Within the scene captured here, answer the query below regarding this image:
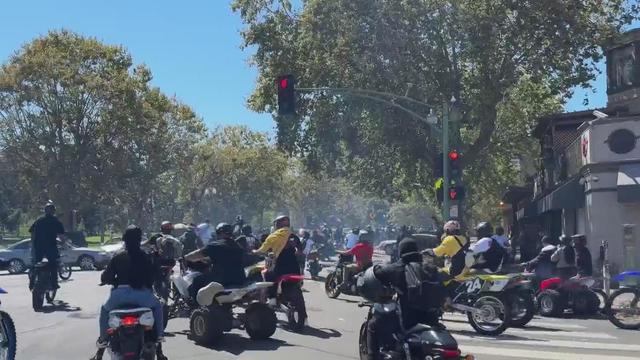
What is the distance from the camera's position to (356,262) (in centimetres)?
1867

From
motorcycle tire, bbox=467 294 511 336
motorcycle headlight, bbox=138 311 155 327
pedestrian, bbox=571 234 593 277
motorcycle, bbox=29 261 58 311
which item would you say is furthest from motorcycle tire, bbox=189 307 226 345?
pedestrian, bbox=571 234 593 277

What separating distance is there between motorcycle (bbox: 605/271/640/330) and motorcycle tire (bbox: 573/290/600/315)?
185 centimetres

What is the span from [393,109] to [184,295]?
22.6 metres

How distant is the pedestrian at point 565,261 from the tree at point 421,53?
46.7 ft

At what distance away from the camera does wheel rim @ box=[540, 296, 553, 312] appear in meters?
16.2

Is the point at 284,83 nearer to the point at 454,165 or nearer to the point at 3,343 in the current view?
the point at 454,165

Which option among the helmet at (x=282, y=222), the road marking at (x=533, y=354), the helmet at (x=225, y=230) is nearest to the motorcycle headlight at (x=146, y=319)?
the helmet at (x=225, y=230)

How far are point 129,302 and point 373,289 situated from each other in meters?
2.42

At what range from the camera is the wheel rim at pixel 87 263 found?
31.4m

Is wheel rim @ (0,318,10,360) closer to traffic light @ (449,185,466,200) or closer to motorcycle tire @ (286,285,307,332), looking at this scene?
motorcycle tire @ (286,285,307,332)

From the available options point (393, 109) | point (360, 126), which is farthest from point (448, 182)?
point (360, 126)

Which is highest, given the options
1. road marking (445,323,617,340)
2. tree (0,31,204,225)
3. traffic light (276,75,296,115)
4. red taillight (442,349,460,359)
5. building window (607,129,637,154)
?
tree (0,31,204,225)

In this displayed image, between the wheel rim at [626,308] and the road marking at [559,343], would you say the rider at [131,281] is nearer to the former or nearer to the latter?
the road marking at [559,343]

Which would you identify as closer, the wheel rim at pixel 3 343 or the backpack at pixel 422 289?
the backpack at pixel 422 289
